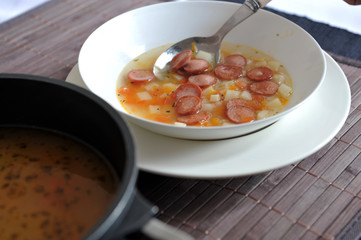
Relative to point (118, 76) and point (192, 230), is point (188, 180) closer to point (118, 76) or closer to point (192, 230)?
point (192, 230)

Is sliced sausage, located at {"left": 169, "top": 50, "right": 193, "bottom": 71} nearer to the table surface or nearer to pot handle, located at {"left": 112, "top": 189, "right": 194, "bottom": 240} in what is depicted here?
the table surface

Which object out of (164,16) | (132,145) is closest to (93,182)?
(132,145)

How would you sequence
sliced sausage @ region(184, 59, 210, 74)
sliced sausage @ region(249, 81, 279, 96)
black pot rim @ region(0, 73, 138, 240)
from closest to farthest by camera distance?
black pot rim @ region(0, 73, 138, 240)
sliced sausage @ region(249, 81, 279, 96)
sliced sausage @ region(184, 59, 210, 74)

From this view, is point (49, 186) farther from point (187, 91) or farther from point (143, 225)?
point (187, 91)

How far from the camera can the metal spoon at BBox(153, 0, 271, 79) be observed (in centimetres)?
164

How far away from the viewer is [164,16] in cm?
176

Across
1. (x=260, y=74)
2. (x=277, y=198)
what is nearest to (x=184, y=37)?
(x=260, y=74)

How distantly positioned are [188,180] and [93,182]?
1.03ft

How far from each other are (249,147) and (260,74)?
1.44 ft

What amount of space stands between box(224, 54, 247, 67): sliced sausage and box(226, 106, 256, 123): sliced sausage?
27 centimetres

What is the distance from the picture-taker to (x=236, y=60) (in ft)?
5.42

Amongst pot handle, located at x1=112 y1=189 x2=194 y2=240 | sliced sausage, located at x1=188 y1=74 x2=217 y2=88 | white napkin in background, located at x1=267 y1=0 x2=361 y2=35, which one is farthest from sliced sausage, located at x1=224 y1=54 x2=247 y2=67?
pot handle, located at x1=112 y1=189 x2=194 y2=240

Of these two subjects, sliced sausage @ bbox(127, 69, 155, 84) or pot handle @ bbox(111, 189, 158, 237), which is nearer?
pot handle @ bbox(111, 189, 158, 237)

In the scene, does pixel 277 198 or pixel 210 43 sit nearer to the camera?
pixel 277 198
